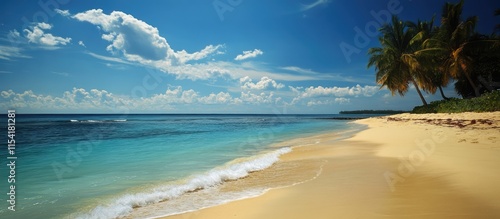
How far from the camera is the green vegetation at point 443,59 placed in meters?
25.2

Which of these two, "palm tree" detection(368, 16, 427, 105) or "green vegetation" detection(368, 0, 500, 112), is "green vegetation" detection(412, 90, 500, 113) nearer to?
"green vegetation" detection(368, 0, 500, 112)

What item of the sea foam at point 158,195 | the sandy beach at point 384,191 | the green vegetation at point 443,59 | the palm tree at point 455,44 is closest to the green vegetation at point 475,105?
the green vegetation at point 443,59

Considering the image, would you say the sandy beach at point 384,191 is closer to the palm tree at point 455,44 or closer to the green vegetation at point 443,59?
the green vegetation at point 443,59

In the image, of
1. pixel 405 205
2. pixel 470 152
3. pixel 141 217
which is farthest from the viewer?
pixel 470 152

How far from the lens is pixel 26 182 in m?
6.74

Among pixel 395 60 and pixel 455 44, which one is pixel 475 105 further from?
pixel 395 60

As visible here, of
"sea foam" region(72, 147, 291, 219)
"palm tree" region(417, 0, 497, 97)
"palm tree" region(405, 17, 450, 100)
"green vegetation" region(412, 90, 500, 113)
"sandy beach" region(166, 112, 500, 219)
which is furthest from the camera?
"palm tree" region(405, 17, 450, 100)

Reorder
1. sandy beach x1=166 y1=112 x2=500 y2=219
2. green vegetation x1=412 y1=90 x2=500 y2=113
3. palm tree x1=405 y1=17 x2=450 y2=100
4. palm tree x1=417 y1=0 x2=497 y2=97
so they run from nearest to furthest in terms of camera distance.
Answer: sandy beach x1=166 y1=112 x2=500 y2=219 < green vegetation x1=412 y1=90 x2=500 y2=113 < palm tree x1=417 y1=0 x2=497 y2=97 < palm tree x1=405 y1=17 x2=450 y2=100

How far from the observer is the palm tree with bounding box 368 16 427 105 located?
32.1 metres

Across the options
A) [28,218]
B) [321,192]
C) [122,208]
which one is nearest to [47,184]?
[28,218]

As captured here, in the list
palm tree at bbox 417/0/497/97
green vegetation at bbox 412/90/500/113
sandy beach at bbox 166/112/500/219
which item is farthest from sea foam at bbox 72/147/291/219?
palm tree at bbox 417/0/497/97

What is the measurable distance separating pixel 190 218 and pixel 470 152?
8.84 m

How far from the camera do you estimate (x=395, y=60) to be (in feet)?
107

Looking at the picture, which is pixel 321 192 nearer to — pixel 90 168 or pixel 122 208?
pixel 122 208
